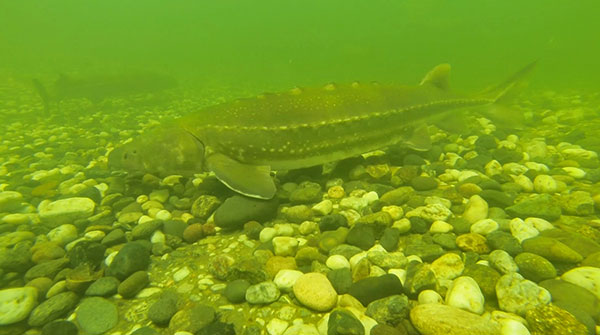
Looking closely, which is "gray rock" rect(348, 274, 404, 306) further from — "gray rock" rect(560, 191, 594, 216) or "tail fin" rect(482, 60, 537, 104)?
"tail fin" rect(482, 60, 537, 104)

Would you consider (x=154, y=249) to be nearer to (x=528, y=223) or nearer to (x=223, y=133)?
(x=223, y=133)

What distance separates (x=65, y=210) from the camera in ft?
10.2

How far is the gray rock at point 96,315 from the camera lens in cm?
193

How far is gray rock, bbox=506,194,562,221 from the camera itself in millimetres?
2648

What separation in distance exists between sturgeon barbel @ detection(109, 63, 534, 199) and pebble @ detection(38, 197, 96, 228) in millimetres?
589

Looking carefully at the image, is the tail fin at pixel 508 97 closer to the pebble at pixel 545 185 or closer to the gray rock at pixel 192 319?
the pebble at pixel 545 185

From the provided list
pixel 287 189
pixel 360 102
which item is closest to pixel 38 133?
Result: pixel 287 189

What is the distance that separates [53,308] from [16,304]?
225 millimetres

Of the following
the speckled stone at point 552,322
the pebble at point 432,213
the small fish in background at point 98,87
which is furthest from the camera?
the small fish in background at point 98,87

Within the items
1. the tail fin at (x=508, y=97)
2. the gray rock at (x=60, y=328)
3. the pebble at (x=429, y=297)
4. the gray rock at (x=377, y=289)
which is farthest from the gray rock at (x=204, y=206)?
the tail fin at (x=508, y=97)

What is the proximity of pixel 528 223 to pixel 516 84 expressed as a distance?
3551 mm

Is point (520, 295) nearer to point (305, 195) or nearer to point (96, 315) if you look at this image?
point (305, 195)

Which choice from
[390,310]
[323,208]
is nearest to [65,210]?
[323,208]

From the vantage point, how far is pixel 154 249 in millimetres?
2652
